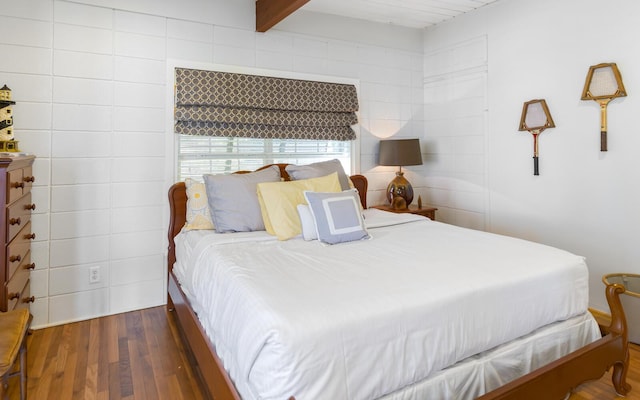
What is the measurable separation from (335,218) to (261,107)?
1.45 metres

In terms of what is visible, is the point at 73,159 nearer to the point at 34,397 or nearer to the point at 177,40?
the point at 177,40

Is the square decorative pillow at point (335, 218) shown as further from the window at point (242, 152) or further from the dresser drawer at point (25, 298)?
the dresser drawer at point (25, 298)

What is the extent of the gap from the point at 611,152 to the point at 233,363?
2920mm

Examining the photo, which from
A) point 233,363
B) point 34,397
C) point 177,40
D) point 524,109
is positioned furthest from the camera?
point 524,109

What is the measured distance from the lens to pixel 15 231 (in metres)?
2.06

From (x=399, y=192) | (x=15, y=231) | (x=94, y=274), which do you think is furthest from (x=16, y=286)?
(x=399, y=192)

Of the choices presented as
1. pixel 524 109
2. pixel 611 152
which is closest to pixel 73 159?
pixel 524 109

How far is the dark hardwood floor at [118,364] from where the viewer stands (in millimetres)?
1985

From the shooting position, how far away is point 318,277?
1720 mm

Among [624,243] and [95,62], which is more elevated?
[95,62]

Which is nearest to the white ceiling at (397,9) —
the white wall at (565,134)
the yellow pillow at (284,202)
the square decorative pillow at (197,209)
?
the white wall at (565,134)

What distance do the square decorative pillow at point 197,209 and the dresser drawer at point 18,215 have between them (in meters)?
0.94

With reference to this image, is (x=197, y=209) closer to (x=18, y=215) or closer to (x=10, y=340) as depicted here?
(x=18, y=215)

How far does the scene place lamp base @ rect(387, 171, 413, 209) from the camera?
3844 mm
